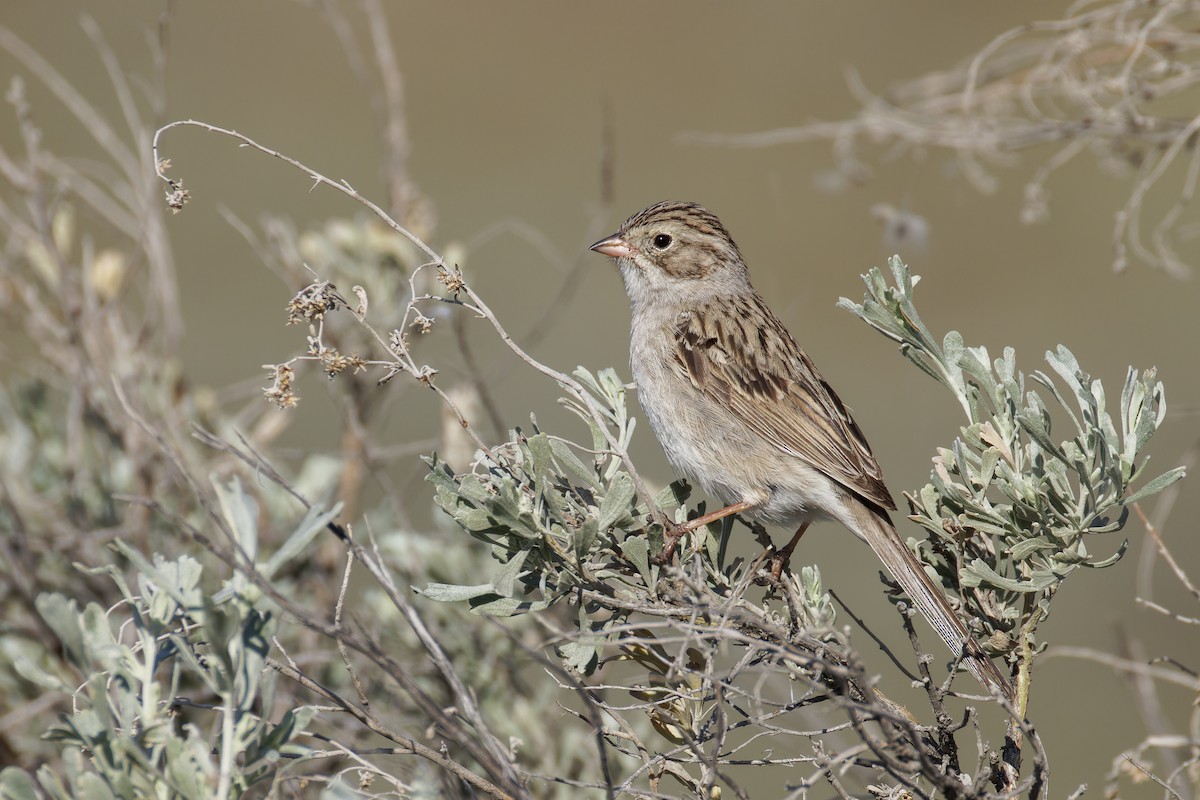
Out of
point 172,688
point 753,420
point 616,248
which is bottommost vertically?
point 172,688

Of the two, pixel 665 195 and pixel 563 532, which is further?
pixel 665 195

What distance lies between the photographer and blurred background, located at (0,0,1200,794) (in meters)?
9.54

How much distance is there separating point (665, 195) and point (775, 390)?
35.9 feet

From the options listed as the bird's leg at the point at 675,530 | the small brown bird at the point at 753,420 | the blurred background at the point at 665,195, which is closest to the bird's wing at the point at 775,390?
the small brown bird at the point at 753,420

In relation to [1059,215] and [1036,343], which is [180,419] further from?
[1059,215]

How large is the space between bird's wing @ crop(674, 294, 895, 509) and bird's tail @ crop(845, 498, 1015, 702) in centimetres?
7

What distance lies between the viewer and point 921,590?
2961mm

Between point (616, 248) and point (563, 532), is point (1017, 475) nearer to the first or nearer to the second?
point (563, 532)

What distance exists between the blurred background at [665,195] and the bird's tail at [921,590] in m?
3.32

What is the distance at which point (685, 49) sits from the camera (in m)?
19.2

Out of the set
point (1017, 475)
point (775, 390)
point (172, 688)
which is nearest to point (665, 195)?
point (775, 390)

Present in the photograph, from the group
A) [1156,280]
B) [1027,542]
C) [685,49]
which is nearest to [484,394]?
[1027,542]

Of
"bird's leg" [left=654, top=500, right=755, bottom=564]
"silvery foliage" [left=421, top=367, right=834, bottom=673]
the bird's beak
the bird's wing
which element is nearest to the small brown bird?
the bird's wing

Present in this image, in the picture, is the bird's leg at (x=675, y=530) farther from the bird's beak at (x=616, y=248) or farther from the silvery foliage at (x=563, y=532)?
the bird's beak at (x=616, y=248)
